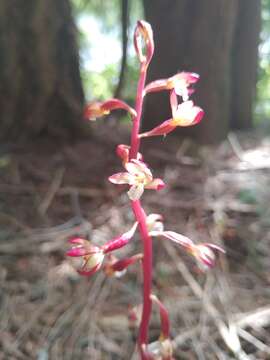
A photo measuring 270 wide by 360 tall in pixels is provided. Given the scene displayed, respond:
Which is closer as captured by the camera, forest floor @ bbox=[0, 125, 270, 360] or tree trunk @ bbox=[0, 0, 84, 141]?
forest floor @ bbox=[0, 125, 270, 360]

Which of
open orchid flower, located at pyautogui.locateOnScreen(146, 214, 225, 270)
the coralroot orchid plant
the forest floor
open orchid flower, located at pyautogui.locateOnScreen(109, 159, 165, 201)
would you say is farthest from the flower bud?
the forest floor

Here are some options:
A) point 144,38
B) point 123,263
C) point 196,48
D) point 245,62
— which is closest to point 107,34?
point 245,62

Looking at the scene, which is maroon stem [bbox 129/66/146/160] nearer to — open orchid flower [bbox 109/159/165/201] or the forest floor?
open orchid flower [bbox 109/159/165/201]

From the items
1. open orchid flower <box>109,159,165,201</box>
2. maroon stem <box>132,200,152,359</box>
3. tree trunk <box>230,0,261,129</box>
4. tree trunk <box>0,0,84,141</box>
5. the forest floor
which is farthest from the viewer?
tree trunk <box>230,0,261,129</box>

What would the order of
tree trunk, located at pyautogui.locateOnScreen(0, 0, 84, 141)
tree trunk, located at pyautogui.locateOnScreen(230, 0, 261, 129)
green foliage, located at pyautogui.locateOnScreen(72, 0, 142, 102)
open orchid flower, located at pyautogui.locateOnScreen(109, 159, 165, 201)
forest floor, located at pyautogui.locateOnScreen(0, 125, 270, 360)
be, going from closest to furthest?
open orchid flower, located at pyautogui.locateOnScreen(109, 159, 165, 201) < forest floor, located at pyautogui.locateOnScreen(0, 125, 270, 360) < tree trunk, located at pyautogui.locateOnScreen(0, 0, 84, 141) < tree trunk, located at pyautogui.locateOnScreen(230, 0, 261, 129) < green foliage, located at pyautogui.locateOnScreen(72, 0, 142, 102)

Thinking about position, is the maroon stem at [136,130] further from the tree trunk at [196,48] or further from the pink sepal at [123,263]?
the tree trunk at [196,48]

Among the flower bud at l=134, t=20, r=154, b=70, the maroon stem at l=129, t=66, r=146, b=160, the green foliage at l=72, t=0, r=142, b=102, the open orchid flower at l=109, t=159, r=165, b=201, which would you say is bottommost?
the open orchid flower at l=109, t=159, r=165, b=201

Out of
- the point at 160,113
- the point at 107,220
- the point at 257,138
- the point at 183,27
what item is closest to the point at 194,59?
the point at 183,27

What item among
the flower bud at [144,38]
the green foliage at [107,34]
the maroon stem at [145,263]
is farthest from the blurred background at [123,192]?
the flower bud at [144,38]

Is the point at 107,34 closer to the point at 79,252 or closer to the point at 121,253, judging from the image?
the point at 121,253
